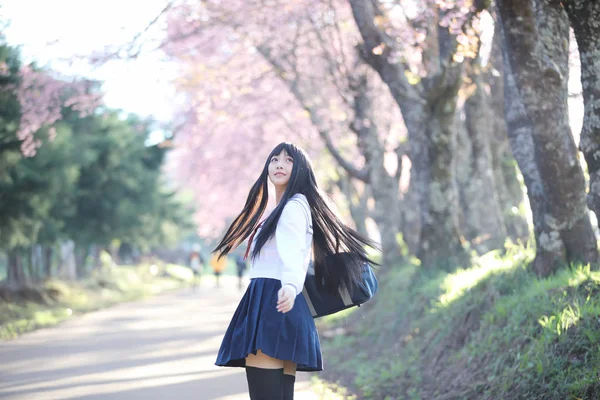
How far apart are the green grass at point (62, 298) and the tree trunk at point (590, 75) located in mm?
9887

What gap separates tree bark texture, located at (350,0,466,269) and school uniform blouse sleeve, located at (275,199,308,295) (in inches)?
288

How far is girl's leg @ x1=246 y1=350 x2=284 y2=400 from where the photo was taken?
13.9 ft

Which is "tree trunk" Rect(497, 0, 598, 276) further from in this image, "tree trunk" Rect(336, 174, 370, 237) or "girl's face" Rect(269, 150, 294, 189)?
"tree trunk" Rect(336, 174, 370, 237)

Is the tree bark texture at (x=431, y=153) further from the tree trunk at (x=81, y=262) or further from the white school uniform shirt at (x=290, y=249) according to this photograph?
the tree trunk at (x=81, y=262)

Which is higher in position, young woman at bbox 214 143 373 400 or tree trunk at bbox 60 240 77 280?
young woman at bbox 214 143 373 400

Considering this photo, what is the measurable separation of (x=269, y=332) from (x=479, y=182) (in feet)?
34.3

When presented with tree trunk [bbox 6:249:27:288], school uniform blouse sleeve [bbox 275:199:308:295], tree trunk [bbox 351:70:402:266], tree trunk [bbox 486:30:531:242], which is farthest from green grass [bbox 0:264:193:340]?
school uniform blouse sleeve [bbox 275:199:308:295]

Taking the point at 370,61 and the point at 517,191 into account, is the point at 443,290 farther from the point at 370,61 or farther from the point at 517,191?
the point at 517,191

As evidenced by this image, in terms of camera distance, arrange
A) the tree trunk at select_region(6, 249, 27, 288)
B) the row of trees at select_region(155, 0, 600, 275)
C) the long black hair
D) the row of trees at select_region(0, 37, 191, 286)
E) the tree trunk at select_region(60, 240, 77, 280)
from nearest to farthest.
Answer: the long black hair < the row of trees at select_region(155, 0, 600, 275) < the row of trees at select_region(0, 37, 191, 286) < the tree trunk at select_region(6, 249, 27, 288) < the tree trunk at select_region(60, 240, 77, 280)

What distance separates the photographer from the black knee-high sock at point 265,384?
4223 mm

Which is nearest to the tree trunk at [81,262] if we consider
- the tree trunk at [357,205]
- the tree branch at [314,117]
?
the tree trunk at [357,205]

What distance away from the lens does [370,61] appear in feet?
38.7

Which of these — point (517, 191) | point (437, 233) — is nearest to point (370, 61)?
point (437, 233)

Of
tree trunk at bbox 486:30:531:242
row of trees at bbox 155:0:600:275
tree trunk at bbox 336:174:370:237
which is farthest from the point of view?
tree trunk at bbox 336:174:370:237
